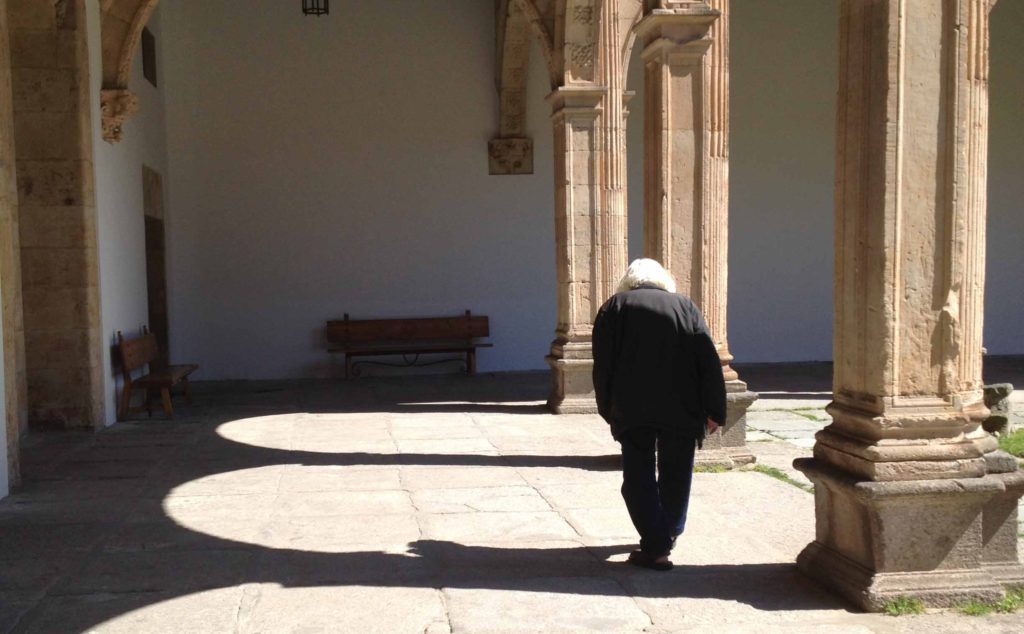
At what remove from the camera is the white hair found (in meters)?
4.59

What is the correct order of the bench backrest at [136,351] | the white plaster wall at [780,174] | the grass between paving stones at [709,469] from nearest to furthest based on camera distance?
the grass between paving stones at [709,469], the bench backrest at [136,351], the white plaster wall at [780,174]

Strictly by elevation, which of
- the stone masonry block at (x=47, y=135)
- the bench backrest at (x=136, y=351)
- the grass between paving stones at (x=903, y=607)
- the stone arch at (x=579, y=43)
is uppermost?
the stone arch at (x=579, y=43)

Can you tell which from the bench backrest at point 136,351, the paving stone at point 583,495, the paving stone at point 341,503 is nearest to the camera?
the paving stone at point 341,503

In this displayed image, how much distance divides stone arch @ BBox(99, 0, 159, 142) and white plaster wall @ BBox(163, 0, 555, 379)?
3486 mm

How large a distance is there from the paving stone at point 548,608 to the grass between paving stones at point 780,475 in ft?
7.77

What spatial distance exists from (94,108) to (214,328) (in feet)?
16.3

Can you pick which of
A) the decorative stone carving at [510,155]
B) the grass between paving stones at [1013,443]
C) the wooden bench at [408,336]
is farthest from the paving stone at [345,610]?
the decorative stone carving at [510,155]

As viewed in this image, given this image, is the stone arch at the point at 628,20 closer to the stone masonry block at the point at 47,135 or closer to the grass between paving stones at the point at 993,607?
the stone masonry block at the point at 47,135

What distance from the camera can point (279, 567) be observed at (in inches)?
186

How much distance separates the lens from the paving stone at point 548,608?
12.7 ft

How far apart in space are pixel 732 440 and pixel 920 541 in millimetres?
3040

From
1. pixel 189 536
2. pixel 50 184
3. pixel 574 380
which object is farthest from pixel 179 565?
pixel 574 380

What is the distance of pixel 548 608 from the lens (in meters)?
4.07

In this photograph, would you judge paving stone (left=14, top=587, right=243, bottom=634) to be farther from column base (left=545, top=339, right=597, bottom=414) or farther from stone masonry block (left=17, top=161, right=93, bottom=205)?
column base (left=545, top=339, right=597, bottom=414)
